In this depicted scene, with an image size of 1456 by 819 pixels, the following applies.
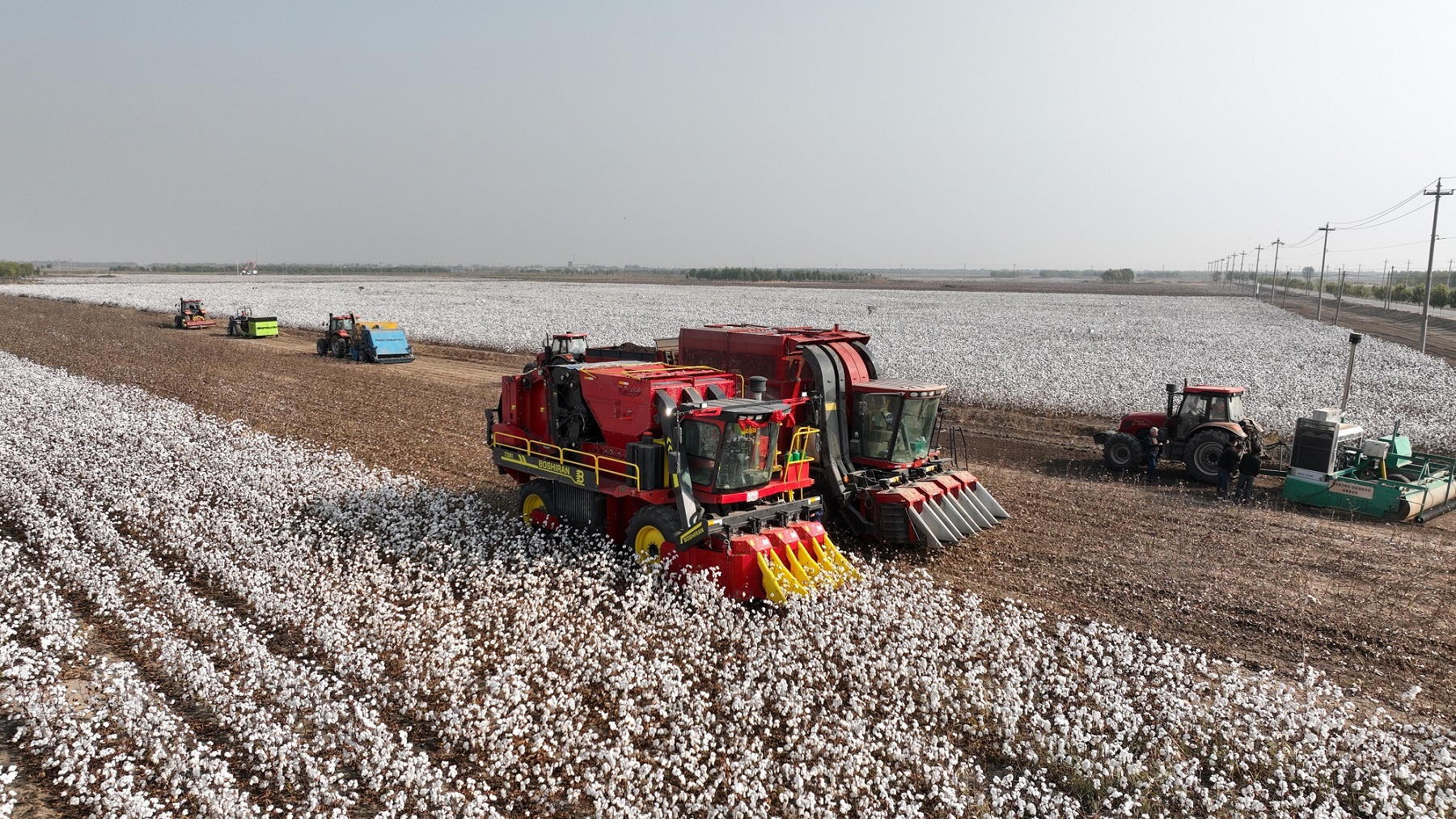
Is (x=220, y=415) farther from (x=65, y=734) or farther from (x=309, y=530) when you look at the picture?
(x=65, y=734)

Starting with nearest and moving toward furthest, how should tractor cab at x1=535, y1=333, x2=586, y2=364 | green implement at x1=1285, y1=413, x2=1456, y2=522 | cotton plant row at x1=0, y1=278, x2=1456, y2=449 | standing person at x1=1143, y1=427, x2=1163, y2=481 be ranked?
green implement at x1=1285, y1=413, x2=1456, y2=522, tractor cab at x1=535, y1=333, x2=586, y2=364, standing person at x1=1143, y1=427, x2=1163, y2=481, cotton plant row at x1=0, y1=278, x2=1456, y2=449

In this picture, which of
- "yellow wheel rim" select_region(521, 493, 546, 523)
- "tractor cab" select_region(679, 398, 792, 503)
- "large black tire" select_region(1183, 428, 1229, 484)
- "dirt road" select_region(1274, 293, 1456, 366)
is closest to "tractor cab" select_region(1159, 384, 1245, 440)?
"large black tire" select_region(1183, 428, 1229, 484)

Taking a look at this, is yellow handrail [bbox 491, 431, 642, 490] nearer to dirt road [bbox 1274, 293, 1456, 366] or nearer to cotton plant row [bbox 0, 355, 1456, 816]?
cotton plant row [bbox 0, 355, 1456, 816]

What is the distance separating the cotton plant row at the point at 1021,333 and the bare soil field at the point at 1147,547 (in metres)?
5.80

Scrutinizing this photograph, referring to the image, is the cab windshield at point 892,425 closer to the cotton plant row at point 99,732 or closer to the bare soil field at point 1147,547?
the bare soil field at point 1147,547

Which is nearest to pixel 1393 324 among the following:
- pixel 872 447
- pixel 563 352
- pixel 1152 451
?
pixel 1152 451

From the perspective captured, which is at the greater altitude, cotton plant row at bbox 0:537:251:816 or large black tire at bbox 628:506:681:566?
large black tire at bbox 628:506:681:566

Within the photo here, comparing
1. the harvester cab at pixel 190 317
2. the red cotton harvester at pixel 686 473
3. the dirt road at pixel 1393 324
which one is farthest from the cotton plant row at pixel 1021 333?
the red cotton harvester at pixel 686 473

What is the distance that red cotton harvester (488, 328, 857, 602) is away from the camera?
35.0ft

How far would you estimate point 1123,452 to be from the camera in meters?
18.5

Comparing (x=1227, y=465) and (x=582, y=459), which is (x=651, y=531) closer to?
(x=582, y=459)

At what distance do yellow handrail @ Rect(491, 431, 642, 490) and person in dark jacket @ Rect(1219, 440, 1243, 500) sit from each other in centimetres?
1182

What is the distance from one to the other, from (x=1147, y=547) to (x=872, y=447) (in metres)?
4.55

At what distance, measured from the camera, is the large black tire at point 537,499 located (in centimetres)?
1307
